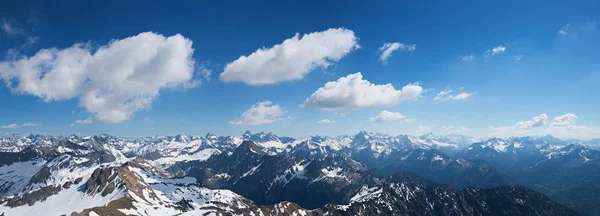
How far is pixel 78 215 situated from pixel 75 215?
489cm

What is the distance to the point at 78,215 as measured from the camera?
197m

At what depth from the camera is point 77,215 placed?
195625 mm

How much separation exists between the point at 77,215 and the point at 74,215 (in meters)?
3.87

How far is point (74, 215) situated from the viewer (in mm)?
192000

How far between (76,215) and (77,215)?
76.0 inches

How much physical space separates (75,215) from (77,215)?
3263mm

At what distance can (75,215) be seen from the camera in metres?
193

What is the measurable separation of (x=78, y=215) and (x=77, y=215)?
163 cm

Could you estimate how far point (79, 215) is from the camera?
651 ft

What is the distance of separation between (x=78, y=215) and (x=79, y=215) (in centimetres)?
148

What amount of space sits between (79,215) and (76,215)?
5033 mm
